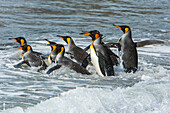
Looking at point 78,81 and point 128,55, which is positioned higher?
point 128,55

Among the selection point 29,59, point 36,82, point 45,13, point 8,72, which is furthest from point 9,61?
point 45,13

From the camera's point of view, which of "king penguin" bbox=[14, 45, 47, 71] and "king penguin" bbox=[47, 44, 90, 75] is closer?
"king penguin" bbox=[47, 44, 90, 75]

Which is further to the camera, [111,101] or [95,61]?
[95,61]

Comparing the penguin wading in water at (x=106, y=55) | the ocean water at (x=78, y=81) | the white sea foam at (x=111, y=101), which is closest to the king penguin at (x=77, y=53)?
the ocean water at (x=78, y=81)

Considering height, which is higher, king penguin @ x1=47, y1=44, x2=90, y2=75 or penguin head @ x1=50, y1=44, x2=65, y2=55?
penguin head @ x1=50, y1=44, x2=65, y2=55

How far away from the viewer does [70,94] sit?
13.7 feet

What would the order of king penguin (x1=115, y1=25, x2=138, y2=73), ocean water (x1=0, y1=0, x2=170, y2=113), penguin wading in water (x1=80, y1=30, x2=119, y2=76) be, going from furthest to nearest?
king penguin (x1=115, y1=25, x2=138, y2=73) < penguin wading in water (x1=80, y1=30, x2=119, y2=76) < ocean water (x1=0, y1=0, x2=170, y2=113)

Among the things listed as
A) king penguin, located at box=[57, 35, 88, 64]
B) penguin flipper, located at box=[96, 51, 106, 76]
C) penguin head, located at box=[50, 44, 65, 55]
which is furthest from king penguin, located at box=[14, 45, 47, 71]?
penguin flipper, located at box=[96, 51, 106, 76]

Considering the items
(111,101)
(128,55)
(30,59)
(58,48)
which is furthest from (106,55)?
(111,101)

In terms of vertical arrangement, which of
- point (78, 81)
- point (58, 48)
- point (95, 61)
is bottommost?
point (78, 81)

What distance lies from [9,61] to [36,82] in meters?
1.52

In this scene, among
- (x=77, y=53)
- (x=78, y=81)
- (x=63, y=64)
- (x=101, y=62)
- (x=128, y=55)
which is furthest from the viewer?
(x=77, y=53)

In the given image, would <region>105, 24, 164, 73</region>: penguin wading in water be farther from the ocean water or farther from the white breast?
→ the white breast

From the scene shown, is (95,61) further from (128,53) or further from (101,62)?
(128,53)
